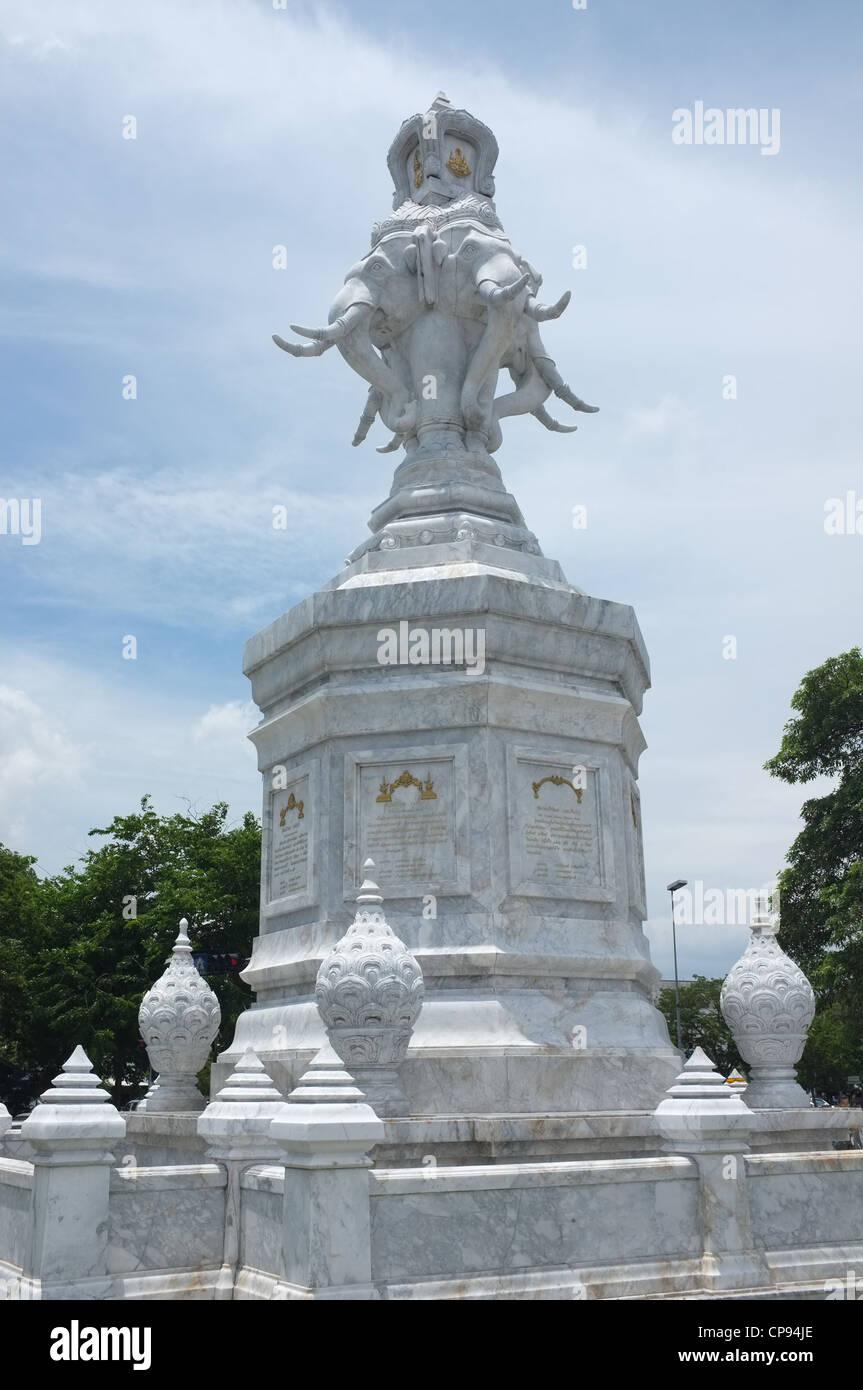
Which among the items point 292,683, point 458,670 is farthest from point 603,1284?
point 292,683

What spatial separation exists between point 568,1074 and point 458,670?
3.90m

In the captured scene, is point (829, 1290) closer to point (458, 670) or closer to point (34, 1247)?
point (34, 1247)

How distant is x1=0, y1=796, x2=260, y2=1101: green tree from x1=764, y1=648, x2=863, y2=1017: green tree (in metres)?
14.5

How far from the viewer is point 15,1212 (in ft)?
27.8

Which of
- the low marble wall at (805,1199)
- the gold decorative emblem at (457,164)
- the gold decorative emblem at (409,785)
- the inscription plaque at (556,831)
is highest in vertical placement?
the gold decorative emblem at (457,164)

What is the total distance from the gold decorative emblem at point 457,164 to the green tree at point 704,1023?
143ft

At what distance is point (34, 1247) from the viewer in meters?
7.86

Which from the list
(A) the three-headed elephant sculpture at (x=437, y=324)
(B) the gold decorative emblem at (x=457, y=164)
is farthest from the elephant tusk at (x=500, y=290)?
(B) the gold decorative emblem at (x=457, y=164)

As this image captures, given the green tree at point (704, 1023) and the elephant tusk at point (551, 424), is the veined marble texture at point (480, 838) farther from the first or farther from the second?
the green tree at point (704, 1023)

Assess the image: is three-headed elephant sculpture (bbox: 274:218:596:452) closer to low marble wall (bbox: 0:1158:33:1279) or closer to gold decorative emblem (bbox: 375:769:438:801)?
gold decorative emblem (bbox: 375:769:438:801)

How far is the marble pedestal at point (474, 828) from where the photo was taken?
1154 cm

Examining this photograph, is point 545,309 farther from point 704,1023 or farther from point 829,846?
point 704,1023

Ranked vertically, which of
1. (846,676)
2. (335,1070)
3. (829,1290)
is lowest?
(829,1290)

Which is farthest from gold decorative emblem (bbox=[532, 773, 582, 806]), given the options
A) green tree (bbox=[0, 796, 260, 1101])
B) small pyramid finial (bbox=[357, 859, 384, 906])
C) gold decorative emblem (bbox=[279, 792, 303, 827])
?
green tree (bbox=[0, 796, 260, 1101])
